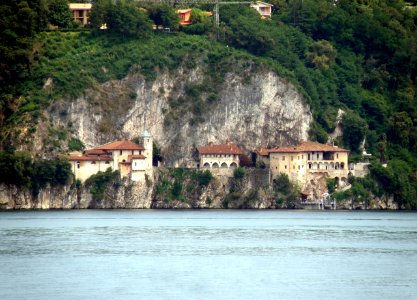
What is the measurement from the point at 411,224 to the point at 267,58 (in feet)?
115

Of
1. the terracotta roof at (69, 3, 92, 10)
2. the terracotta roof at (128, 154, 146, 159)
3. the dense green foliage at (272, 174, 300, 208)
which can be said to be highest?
the terracotta roof at (69, 3, 92, 10)

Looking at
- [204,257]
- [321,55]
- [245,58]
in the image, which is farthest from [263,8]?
[204,257]

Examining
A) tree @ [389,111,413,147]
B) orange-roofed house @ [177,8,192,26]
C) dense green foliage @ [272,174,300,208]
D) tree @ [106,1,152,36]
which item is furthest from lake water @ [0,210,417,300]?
orange-roofed house @ [177,8,192,26]

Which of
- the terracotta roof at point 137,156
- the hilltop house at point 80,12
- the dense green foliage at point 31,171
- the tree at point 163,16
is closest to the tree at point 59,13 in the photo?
the hilltop house at point 80,12

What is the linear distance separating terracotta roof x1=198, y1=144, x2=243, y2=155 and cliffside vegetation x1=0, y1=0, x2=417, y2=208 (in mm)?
3299

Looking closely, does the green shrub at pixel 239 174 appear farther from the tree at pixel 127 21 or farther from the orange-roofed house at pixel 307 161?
the tree at pixel 127 21

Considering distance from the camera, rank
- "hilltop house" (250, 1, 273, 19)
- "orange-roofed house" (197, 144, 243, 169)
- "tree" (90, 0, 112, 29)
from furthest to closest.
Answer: "hilltop house" (250, 1, 273, 19), "tree" (90, 0, 112, 29), "orange-roofed house" (197, 144, 243, 169)

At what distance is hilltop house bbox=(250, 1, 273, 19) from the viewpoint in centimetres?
16800

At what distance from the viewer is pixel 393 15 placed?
171375mm

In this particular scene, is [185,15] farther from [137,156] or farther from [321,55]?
[137,156]

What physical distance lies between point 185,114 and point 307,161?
11.4 metres

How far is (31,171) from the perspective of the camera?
5310 inches

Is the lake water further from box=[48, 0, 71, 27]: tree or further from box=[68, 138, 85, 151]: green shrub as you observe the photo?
box=[48, 0, 71, 27]: tree

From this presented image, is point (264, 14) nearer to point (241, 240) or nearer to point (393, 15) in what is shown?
point (393, 15)
